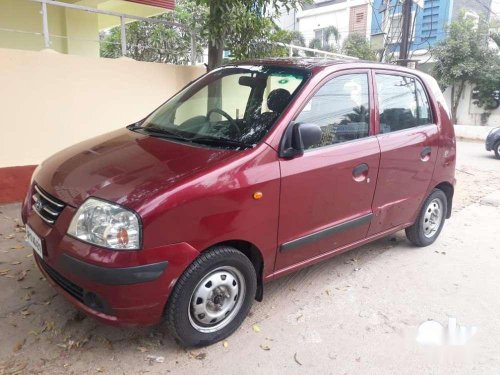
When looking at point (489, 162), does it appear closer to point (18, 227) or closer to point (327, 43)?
point (18, 227)

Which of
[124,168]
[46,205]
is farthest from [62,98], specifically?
[124,168]

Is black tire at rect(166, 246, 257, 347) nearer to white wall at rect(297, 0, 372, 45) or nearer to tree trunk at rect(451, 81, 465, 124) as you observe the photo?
tree trunk at rect(451, 81, 465, 124)

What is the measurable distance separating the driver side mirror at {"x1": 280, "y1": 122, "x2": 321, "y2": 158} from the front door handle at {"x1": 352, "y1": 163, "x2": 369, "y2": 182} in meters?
0.60

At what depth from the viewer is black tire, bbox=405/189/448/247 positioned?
4.48 metres

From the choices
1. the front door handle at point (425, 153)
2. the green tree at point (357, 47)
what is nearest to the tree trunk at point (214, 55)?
the front door handle at point (425, 153)

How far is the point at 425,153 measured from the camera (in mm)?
4141

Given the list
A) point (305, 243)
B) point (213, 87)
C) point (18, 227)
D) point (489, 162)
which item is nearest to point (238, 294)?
point (305, 243)

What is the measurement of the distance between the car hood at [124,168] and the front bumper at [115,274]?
0.20 meters

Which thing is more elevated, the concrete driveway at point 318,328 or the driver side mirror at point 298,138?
the driver side mirror at point 298,138

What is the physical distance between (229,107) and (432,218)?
2634 millimetres

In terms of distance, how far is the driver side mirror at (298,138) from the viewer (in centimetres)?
291

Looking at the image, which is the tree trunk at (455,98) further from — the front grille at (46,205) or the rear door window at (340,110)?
the front grille at (46,205)

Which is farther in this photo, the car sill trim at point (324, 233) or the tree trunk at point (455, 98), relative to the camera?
the tree trunk at point (455, 98)

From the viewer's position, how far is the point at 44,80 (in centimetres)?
516
